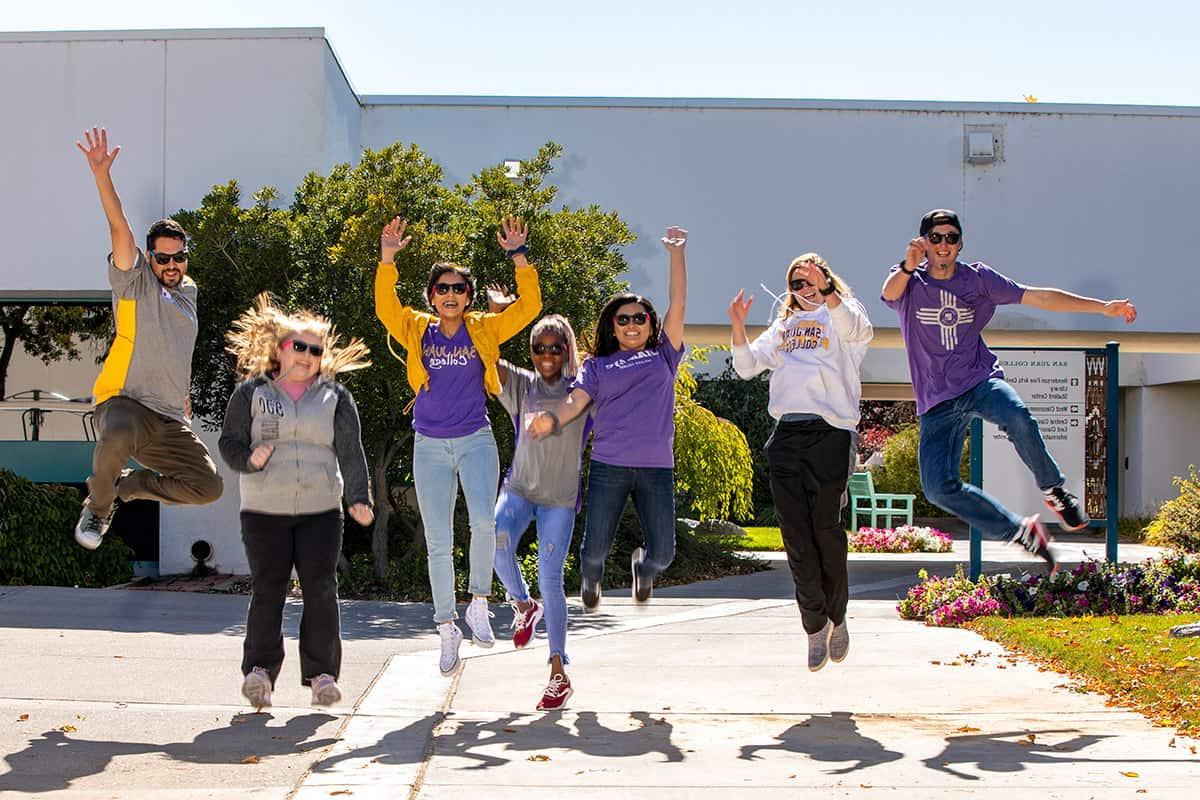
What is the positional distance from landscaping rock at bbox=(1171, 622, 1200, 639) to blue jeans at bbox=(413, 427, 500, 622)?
4.70 metres

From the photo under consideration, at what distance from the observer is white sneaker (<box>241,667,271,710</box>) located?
6625 mm

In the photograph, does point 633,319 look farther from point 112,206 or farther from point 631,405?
point 112,206

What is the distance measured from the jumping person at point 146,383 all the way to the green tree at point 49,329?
31.1ft

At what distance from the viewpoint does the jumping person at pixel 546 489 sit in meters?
7.19

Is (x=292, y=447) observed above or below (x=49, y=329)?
below

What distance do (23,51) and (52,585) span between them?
614 centimetres

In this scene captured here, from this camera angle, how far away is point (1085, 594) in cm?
1098

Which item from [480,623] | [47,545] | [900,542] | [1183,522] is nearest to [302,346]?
[480,623]

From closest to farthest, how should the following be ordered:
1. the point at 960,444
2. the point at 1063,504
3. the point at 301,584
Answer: the point at 301,584, the point at 1063,504, the point at 960,444

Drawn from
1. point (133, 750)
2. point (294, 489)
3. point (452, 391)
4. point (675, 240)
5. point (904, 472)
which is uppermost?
point (675, 240)

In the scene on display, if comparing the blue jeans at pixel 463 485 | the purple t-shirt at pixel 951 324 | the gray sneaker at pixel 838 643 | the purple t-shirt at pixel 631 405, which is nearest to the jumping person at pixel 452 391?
the blue jeans at pixel 463 485

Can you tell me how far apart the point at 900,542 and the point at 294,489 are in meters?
15.8

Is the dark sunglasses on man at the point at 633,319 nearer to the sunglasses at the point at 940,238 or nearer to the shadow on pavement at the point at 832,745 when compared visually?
the sunglasses at the point at 940,238

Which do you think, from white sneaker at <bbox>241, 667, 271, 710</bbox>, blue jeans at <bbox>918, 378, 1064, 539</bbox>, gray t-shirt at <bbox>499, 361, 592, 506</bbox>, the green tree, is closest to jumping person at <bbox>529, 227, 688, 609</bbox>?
gray t-shirt at <bbox>499, 361, 592, 506</bbox>
